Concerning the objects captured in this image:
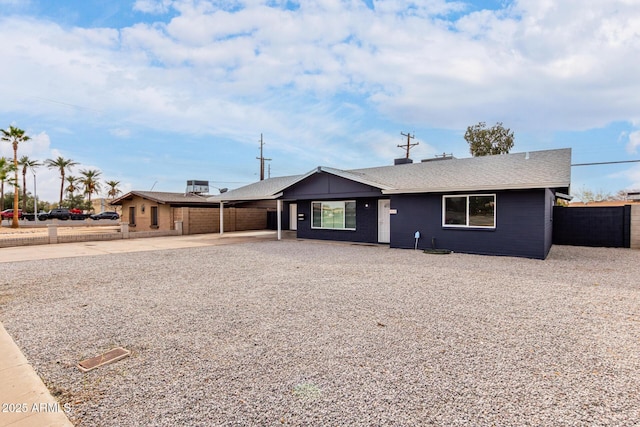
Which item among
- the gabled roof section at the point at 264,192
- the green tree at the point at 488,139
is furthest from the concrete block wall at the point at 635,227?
the green tree at the point at 488,139

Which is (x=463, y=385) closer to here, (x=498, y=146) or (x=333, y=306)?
(x=333, y=306)

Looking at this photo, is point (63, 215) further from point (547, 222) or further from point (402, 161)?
point (547, 222)

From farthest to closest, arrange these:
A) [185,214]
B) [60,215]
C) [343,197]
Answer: [60,215] < [185,214] < [343,197]

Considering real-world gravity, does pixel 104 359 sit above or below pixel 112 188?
below

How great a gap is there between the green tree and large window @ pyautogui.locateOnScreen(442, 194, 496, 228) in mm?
18048

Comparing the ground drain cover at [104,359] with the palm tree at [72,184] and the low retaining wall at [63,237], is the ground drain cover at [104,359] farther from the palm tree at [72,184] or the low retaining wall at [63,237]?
the palm tree at [72,184]

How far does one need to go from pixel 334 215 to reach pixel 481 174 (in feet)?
20.8

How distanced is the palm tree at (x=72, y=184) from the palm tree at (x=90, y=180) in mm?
640

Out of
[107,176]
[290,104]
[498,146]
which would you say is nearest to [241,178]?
[107,176]

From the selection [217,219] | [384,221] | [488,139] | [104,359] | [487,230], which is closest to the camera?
[104,359]

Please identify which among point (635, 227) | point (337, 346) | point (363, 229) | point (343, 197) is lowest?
point (337, 346)

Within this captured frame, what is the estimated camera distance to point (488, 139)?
2620 centimetres

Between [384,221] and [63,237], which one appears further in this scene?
[63,237]

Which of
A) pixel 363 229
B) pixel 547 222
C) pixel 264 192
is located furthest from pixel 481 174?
pixel 264 192
